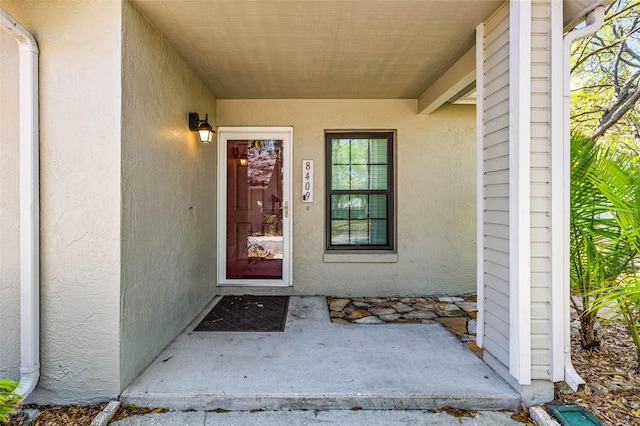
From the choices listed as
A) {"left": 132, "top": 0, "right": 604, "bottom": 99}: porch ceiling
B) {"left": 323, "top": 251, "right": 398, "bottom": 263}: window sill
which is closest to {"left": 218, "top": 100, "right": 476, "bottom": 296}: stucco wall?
{"left": 323, "top": 251, "right": 398, "bottom": 263}: window sill

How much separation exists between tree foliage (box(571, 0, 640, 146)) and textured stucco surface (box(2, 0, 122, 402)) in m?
5.64

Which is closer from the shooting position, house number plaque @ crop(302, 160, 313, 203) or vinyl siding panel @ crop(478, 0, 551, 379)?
vinyl siding panel @ crop(478, 0, 551, 379)

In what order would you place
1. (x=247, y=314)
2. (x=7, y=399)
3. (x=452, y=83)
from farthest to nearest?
(x=247, y=314)
(x=452, y=83)
(x=7, y=399)

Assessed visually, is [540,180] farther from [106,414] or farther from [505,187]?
[106,414]

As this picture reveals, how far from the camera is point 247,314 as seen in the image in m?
3.38

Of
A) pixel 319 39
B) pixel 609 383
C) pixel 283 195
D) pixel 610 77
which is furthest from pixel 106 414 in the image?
pixel 610 77

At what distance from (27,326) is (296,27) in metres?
2.68

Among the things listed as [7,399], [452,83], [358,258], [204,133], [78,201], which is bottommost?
[7,399]

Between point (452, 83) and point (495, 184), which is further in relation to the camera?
point (452, 83)

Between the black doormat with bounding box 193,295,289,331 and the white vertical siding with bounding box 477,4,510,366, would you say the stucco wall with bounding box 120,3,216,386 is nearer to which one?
the black doormat with bounding box 193,295,289,331

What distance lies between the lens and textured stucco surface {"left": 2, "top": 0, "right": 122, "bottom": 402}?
6.53 feet

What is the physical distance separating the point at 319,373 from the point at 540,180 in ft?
6.40

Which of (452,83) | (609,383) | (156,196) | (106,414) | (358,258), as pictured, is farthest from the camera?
(358,258)

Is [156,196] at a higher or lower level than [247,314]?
higher
